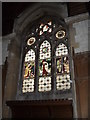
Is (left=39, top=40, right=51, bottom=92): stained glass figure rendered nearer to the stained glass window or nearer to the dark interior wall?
the stained glass window

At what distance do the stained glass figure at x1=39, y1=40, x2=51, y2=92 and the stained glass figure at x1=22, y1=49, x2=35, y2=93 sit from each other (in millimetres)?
291

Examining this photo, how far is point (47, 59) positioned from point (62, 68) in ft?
2.19

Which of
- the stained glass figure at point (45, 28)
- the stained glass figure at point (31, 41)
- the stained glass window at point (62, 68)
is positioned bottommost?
the stained glass window at point (62, 68)

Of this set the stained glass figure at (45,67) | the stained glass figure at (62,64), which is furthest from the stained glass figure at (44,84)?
the stained glass figure at (62,64)

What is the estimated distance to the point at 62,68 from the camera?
5.15 m

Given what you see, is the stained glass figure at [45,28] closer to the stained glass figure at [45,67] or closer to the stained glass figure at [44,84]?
the stained glass figure at [45,67]

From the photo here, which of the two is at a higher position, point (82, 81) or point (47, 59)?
point (47, 59)

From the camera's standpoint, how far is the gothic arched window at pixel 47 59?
505 centimetres

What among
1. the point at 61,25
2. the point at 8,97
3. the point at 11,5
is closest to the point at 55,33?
the point at 61,25

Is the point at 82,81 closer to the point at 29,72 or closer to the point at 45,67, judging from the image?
the point at 45,67

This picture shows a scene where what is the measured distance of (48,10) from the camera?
20.7 ft

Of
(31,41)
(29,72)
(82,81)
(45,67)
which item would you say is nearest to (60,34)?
(31,41)

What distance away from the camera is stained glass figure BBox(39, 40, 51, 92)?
5148mm

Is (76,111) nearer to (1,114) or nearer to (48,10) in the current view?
(1,114)
